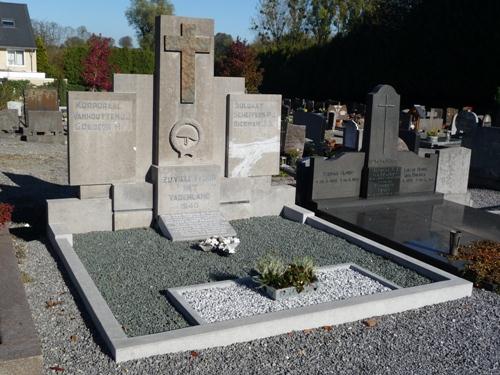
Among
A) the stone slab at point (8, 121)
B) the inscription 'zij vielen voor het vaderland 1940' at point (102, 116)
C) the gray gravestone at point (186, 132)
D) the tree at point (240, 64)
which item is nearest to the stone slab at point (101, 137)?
the inscription 'zij vielen voor het vaderland 1940' at point (102, 116)

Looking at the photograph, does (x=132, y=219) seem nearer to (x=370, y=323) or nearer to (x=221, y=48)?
(x=370, y=323)

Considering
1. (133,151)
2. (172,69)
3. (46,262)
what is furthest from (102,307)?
(172,69)

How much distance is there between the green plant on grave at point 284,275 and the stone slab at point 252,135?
3194 millimetres

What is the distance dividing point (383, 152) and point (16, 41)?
150 feet

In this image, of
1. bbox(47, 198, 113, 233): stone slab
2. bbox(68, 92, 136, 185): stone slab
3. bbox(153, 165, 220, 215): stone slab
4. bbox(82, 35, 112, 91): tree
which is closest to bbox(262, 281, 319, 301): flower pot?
bbox(153, 165, 220, 215): stone slab

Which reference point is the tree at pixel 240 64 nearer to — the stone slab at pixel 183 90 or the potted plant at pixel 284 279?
the stone slab at pixel 183 90

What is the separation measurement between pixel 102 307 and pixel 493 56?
2457 cm

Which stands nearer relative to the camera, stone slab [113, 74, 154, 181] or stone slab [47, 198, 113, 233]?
stone slab [47, 198, 113, 233]

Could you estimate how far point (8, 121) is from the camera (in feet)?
60.0

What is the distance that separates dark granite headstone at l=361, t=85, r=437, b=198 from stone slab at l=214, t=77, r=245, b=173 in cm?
250

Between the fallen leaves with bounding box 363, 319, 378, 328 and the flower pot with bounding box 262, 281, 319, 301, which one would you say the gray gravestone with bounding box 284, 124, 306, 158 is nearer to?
the flower pot with bounding box 262, 281, 319, 301

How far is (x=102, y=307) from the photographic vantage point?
5.03 meters

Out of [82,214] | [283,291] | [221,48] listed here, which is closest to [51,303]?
[283,291]

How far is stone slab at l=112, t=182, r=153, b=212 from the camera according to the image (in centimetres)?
790
